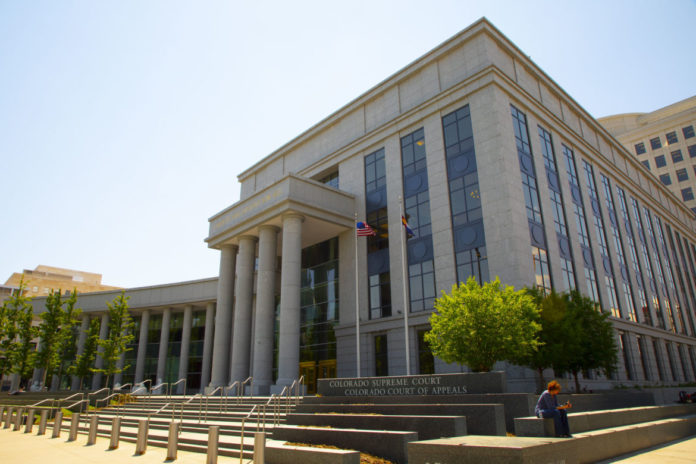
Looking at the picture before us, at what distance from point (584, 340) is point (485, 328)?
8.39 metres

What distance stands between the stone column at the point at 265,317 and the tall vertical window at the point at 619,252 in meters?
28.7

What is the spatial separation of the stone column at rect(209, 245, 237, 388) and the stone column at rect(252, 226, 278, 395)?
17.1 feet

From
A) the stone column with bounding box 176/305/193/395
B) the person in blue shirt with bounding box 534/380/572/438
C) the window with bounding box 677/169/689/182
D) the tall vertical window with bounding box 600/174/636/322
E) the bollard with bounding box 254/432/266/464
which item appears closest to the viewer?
the bollard with bounding box 254/432/266/464

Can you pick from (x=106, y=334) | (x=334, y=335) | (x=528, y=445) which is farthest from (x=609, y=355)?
(x=106, y=334)

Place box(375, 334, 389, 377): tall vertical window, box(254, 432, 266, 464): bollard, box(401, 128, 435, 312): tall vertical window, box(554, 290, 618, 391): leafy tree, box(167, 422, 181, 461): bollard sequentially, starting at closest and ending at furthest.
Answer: box(254, 432, 266, 464): bollard → box(167, 422, 181, 461): bollard → box(554, 290, 618, 391): leafy tree → box(401, 128, 435, 312): tall vertical window → box(375, 334, 389, 377): tall vertical window

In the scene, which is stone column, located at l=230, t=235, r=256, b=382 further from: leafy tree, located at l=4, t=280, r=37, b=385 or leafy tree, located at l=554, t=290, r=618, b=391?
A: leafy tree, located at l=554, t=290, r=618, b=391

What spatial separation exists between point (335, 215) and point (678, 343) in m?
37.1

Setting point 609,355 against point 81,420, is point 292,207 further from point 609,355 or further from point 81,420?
point 609,355

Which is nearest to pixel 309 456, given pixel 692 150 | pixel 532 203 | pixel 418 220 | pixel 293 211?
pixel 293 211

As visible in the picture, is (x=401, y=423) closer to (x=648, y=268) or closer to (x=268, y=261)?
(x=268, y=261)

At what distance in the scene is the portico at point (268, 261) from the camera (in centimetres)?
3091

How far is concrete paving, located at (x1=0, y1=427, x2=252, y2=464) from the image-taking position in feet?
41.8

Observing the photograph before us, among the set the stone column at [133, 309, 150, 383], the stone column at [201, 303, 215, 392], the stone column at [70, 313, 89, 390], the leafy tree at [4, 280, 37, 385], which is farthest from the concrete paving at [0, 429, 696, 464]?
the stone column at [70, 313, 89, 390]

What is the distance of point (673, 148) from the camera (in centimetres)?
7600
